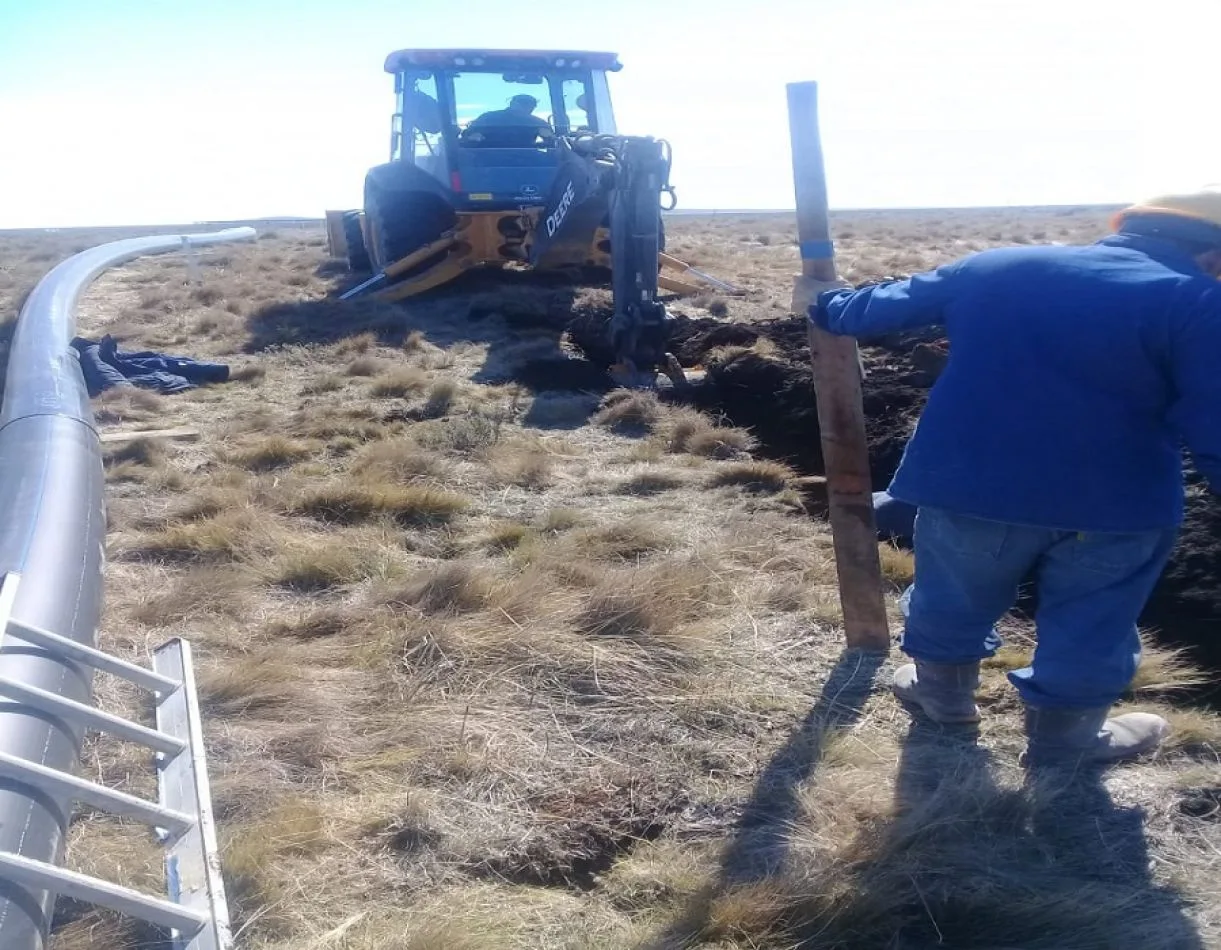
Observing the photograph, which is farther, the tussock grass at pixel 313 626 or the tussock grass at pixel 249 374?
the tussock grass at pixel 249 374

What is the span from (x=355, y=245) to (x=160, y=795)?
56.6 feet

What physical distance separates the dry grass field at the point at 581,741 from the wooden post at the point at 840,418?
0.64 feet

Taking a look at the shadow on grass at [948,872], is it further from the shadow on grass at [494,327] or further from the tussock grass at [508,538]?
the shadow on grass at [494,327]

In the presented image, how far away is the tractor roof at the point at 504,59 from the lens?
48.9 ft

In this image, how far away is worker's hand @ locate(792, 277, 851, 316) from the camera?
4250mm

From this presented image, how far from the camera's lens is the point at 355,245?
1989 cm

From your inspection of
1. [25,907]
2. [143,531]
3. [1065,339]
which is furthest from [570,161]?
[25,907]

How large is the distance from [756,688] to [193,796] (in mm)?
1935

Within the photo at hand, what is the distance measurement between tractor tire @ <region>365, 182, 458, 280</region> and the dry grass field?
8.60 meters

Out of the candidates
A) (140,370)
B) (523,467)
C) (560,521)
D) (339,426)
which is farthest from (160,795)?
(140,370)

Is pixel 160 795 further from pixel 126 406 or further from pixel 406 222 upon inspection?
pixel 406 222

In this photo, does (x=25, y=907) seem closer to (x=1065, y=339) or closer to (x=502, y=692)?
(x=502, y=692)

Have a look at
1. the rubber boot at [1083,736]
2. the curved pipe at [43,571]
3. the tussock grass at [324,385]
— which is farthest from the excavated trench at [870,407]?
the curved pipe at [43,571]

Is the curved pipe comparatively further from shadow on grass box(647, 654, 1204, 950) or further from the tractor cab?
the tractor cab
